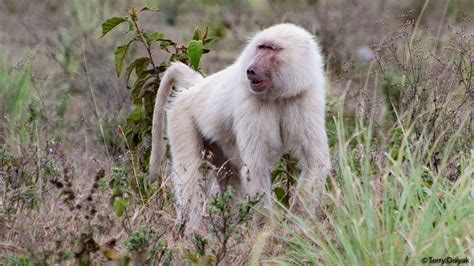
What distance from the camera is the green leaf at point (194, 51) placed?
6.24 m

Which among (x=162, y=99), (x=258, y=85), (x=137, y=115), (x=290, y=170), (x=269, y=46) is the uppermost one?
(x=269, y=46)

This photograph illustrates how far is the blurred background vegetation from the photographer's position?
4.41 meters

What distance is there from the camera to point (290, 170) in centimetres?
612

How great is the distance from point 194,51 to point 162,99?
333 millimetres

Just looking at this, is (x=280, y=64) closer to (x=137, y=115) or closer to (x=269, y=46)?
(x=269, y=46)

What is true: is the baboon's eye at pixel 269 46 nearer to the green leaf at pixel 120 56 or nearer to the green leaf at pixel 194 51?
the green leaf at pixel 194 51

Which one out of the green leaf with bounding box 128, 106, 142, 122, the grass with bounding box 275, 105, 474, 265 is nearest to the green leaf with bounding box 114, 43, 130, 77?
the green leaf with bounding box 128, 106, 142, 122

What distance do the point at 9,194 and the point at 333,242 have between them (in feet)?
4.80

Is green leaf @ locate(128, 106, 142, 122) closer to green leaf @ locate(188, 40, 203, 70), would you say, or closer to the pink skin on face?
green leaf @ locate(188, 40, 203, 70)

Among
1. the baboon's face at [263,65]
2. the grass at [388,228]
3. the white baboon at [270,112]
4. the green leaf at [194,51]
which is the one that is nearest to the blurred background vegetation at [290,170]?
the grass at [388,228]

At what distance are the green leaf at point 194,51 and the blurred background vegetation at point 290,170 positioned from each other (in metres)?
0.69

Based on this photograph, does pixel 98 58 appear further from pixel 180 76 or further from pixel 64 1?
pixel 64 1

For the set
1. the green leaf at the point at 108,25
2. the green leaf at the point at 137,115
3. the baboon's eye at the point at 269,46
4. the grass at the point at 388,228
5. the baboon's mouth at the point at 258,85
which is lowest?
the green leaf at the point at 137,115

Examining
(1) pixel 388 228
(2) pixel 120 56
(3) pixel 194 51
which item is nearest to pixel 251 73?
(3) pixel 194 51
